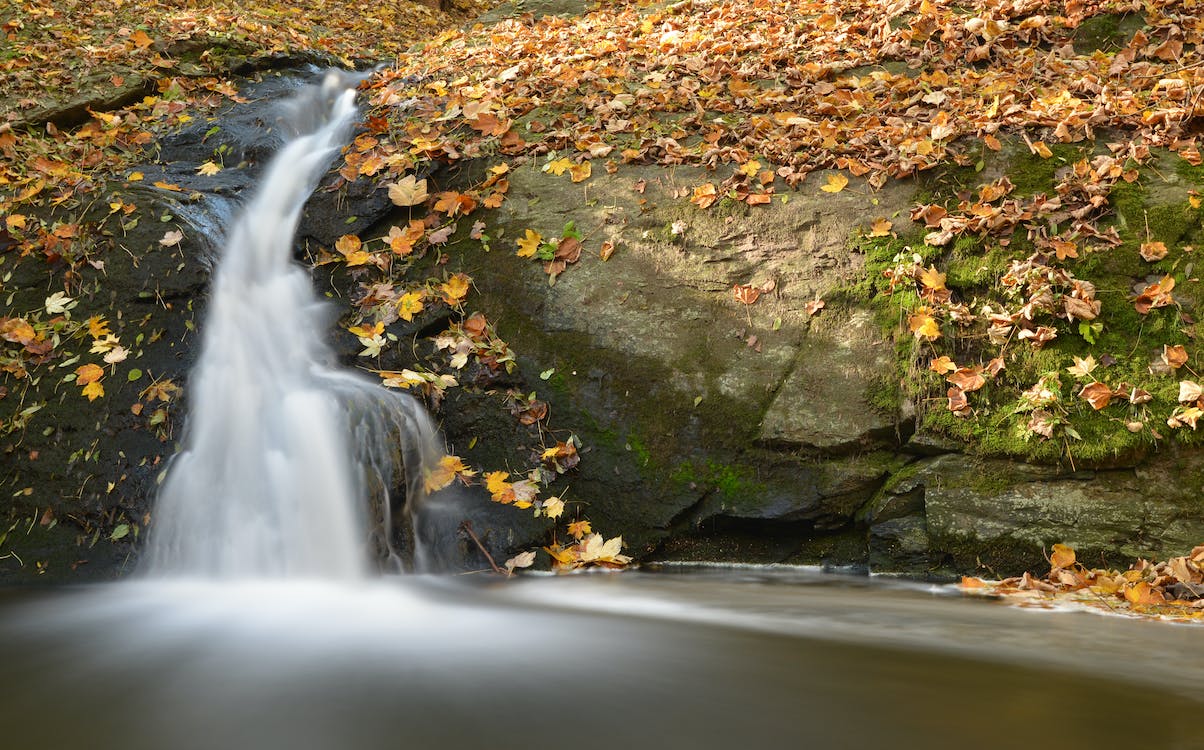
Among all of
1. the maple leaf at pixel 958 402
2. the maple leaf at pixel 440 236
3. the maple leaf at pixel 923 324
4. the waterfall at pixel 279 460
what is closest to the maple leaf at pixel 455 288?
the maple leaf at pixel 440 236

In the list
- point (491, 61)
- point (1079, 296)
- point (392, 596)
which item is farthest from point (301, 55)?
point (1079, 296)

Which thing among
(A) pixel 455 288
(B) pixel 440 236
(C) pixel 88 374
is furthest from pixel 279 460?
(B) pixel 440 236

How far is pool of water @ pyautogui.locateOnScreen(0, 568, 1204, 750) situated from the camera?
1987 mm

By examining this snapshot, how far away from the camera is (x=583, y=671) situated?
253 centimetres

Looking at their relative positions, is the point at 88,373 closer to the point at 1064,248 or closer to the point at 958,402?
the point at 958,402

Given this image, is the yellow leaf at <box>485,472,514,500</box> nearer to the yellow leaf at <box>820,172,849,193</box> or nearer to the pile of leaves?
the pile of leaves

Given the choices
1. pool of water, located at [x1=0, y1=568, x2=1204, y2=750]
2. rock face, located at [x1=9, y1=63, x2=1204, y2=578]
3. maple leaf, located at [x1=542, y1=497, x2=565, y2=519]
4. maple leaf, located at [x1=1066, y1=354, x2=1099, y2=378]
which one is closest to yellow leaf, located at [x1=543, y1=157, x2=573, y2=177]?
rock face, located at [x1=9, y1=63, x2=1204, y2=578]

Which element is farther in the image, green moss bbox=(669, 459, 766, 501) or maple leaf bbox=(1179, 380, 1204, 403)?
green moss bbox=(669, 459, 766, 501)

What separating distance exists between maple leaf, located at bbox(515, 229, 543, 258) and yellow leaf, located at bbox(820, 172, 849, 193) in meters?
1.72

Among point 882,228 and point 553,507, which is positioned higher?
point 882,228

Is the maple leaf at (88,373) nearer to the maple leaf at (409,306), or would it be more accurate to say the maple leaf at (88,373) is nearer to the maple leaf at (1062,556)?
the maple leaf at (409,306)

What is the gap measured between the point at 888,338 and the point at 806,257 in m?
0.67

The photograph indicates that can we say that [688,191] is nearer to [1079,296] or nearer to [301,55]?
Answer: [1079,296]

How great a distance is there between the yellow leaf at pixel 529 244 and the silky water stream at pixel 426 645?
47.8 inches
